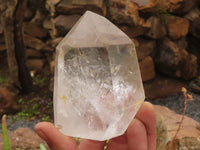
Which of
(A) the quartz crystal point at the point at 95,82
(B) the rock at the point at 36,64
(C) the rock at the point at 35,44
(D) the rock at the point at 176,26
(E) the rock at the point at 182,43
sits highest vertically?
(A) the quartz crystal point at the point at 95,82

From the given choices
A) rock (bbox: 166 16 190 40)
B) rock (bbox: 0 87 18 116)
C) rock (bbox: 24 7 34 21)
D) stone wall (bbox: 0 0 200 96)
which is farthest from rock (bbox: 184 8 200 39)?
rock (bbox: 24 7 34 21)

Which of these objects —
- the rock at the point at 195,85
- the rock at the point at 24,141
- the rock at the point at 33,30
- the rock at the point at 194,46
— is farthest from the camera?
the rock at the point at 33,30

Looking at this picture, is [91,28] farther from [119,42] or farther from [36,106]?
[36,106]

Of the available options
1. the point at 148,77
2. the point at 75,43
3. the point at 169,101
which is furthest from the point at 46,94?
the point at 75,43

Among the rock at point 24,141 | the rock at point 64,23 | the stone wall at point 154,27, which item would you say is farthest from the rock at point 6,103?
the rock at point 64,23

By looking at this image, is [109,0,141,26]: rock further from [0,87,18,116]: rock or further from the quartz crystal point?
[0,87,18,116]: rock

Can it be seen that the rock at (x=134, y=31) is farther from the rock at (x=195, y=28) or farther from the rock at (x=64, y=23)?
the rock at (x=195, y=28)

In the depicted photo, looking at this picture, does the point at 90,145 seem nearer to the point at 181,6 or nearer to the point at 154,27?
the point at 154,27
